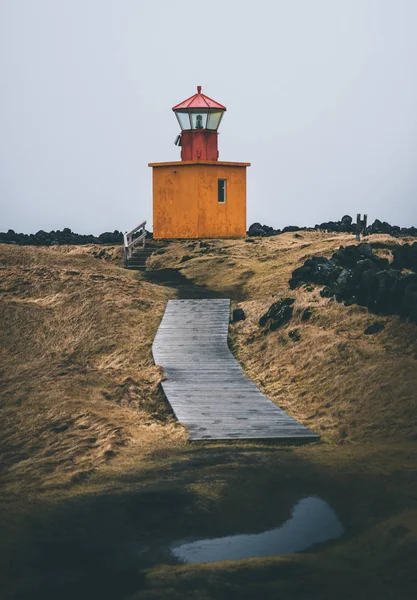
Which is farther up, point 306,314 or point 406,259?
point 406,259

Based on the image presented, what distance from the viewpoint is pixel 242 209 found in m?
35.6

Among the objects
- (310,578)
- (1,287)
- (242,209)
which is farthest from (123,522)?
(242,209)

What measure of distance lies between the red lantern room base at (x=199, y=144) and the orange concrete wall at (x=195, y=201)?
657 mm

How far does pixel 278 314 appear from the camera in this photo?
70.6 ft

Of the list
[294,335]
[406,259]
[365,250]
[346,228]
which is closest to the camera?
[294,335]

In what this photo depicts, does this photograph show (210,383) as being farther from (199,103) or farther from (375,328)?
(199,103)

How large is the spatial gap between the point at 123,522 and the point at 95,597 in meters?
2.09

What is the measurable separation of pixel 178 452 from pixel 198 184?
21.2 meters

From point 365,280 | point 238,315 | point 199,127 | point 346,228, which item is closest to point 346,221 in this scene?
point 346,228

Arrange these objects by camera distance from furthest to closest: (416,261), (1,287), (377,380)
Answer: (1,287)
(416,261)
(377,380)

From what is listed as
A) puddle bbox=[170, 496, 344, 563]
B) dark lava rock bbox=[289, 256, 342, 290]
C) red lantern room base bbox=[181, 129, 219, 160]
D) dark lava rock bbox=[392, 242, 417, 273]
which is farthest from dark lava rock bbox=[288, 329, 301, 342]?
red lantern room base bbox=[181, 129, 219, 160]

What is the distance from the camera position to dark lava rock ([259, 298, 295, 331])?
21172 mm

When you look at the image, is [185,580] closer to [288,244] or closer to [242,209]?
[288,244]

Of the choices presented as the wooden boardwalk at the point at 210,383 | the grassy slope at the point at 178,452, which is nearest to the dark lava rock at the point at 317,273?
the grassy slope at the point at 178,452
